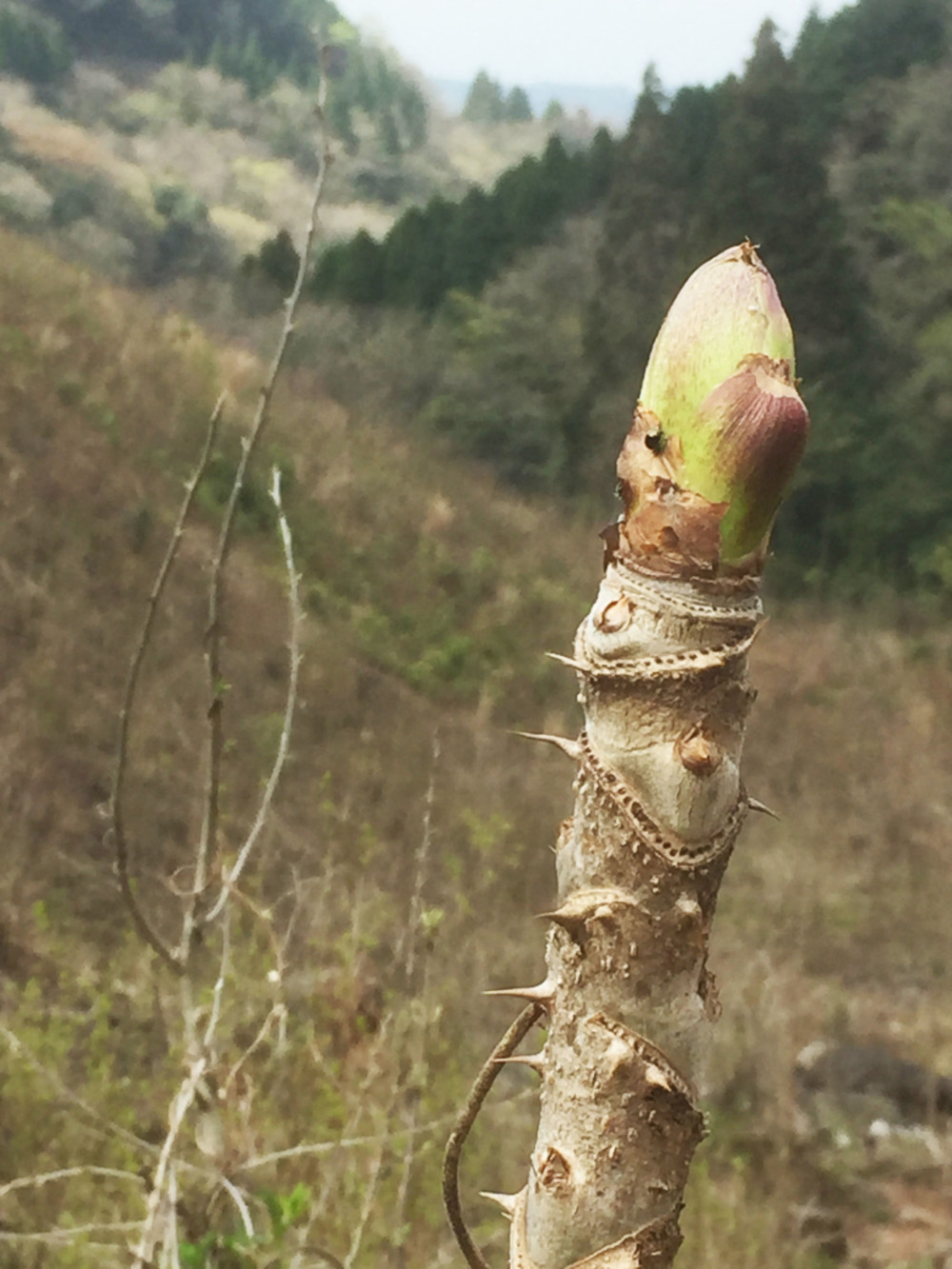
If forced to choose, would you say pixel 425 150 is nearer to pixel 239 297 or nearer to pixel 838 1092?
pixel 239 297

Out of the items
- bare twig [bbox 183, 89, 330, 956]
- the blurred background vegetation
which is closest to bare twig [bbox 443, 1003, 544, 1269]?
bare twig [bbox 183, 89, 330, 956]

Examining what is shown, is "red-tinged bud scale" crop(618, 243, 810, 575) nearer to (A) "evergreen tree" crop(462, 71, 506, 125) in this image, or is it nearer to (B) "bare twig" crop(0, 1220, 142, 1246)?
(B) "bare twig" crop(0, 1220, 142, 1246)

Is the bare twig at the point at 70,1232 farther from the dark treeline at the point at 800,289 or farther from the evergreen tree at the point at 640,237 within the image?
the evergreen tree at the point at 640,237

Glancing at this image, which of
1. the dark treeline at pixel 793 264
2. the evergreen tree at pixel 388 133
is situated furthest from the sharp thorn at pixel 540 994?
the evergreen tree at pixel 388 133

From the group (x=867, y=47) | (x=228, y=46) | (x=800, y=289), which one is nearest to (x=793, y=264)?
(x=800, y=289)

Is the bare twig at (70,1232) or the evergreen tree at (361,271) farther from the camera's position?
the evergreen tree at (361,271)

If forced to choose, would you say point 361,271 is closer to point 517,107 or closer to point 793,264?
point 517,107

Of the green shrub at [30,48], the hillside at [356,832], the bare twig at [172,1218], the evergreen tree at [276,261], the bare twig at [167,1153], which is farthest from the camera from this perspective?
the green shrub at [30,48]
